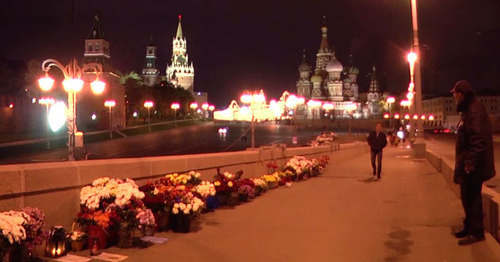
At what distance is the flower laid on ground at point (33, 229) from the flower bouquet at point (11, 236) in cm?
16

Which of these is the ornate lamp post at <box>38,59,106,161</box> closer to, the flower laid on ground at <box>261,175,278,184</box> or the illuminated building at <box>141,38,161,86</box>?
the flower laid on ground at <box>261,175,278,184</box>

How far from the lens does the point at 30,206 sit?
672 centimetres

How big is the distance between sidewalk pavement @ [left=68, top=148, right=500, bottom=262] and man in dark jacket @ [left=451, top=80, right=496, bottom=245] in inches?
14.0

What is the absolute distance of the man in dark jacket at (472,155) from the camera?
7.09 metres

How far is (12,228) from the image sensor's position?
5.48m

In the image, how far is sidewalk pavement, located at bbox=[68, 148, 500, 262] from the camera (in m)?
7.07

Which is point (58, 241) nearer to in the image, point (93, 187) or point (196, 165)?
point (93, 187)

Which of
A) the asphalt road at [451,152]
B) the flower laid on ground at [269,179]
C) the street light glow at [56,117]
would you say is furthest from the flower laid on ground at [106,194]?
the street light glow at [56,117]

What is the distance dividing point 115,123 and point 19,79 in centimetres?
1953

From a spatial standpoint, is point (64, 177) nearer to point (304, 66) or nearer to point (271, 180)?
point (271, 180)

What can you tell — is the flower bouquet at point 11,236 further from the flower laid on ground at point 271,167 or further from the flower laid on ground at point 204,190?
the flower laid on ground at point 271,167

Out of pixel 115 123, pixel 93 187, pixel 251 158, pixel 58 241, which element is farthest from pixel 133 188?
pixel 115 123

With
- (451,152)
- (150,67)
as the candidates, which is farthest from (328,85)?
(451,152)

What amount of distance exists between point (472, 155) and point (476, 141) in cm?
20
